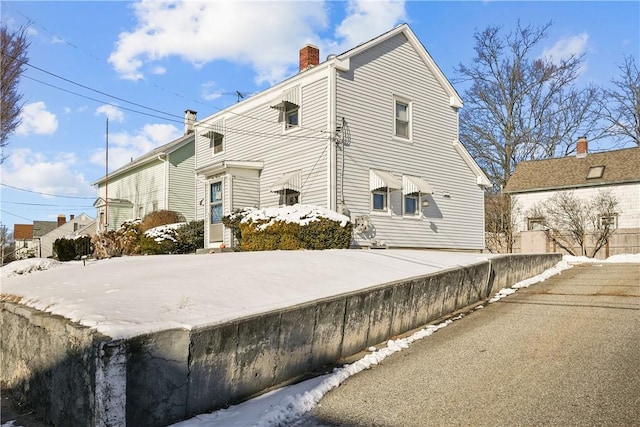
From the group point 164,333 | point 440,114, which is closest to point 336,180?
point 440,114

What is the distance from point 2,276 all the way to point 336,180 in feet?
28.9

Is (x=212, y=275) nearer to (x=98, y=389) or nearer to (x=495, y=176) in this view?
(x=98, y=389)

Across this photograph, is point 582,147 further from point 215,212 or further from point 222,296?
point 222,296

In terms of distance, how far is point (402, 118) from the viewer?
17.0m

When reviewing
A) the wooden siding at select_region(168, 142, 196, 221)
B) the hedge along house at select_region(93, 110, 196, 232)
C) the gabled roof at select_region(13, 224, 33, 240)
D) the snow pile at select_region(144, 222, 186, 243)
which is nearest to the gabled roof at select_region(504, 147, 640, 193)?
the wooden siding at select_region(168, 142, 196, 221)

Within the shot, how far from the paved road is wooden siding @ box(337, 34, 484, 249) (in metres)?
8.08

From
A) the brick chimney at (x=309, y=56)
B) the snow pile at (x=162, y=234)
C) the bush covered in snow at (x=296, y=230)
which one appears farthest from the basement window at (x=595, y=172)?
the snow pile at (x=162, y=234)

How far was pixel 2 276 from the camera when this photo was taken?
9.00 m

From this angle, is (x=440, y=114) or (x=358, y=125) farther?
(x=440, y=114)

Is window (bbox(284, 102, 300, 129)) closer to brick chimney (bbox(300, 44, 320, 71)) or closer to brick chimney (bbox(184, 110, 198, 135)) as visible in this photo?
brick chimney (bbox(300, 44, 320, 71))

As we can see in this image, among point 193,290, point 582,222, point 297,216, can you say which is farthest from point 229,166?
point 582,222

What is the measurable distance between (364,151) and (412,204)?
293 cm

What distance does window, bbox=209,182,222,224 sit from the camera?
56.1 ft

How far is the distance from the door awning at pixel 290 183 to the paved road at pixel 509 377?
8.43m
